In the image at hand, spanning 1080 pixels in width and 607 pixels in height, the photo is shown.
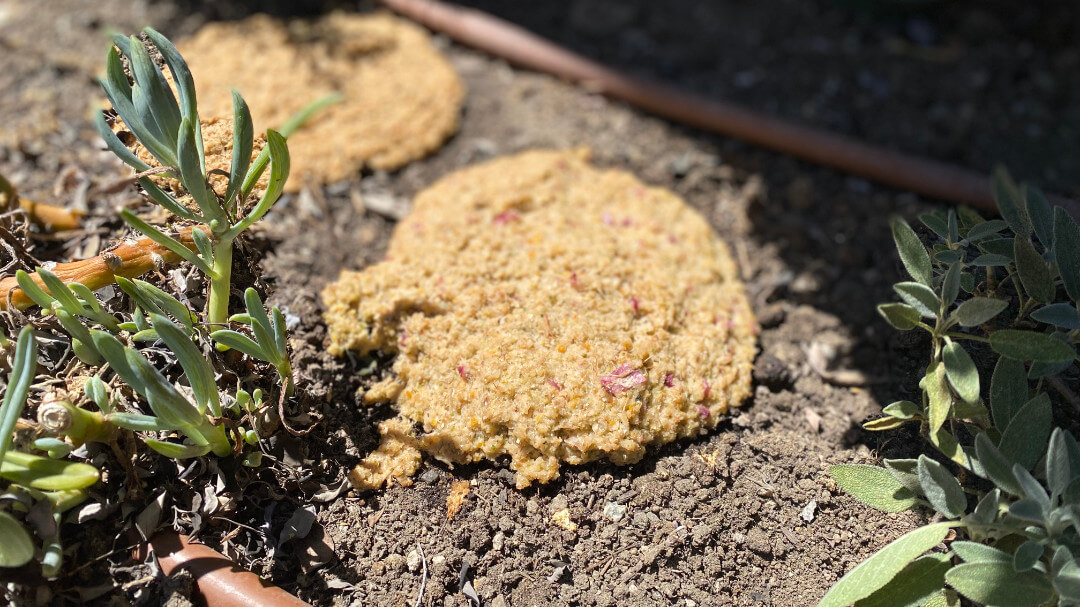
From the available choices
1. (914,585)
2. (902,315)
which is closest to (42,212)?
(902,315)

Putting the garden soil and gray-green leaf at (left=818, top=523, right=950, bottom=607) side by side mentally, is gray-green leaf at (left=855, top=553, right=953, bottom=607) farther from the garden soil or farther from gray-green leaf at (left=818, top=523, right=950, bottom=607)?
the garden soil

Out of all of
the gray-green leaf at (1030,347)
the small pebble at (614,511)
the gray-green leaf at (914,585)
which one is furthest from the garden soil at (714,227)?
the gray-green leaf at (1030,347)

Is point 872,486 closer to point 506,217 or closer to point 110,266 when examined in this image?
point 506,217

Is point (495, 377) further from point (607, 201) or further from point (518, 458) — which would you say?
point (607, 201)

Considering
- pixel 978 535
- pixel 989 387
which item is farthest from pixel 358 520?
pixel 989 387

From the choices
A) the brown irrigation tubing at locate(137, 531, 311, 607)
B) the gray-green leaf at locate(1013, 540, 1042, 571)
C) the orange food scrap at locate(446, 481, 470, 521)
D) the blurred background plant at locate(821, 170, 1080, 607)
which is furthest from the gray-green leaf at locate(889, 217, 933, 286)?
the brown irrigation tubing at locate(137, 531, 311, 607)

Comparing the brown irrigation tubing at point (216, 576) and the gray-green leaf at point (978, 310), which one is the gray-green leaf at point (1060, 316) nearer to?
the gray-green leaf at point (978, 310)
